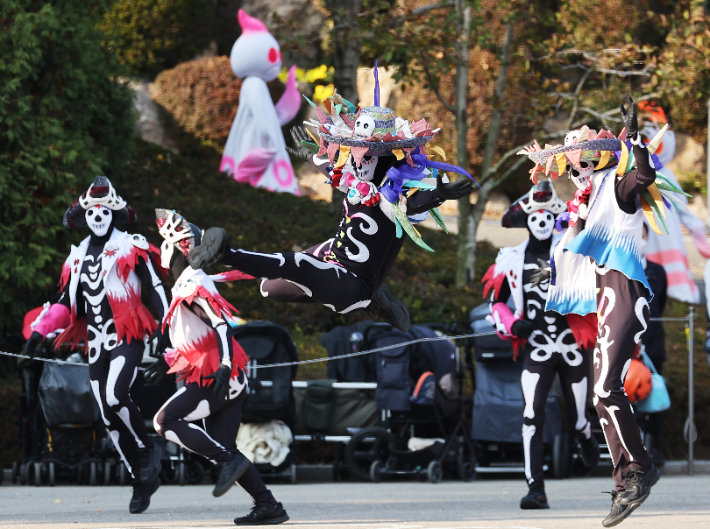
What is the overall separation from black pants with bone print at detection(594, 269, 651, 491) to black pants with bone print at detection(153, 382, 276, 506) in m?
2.00

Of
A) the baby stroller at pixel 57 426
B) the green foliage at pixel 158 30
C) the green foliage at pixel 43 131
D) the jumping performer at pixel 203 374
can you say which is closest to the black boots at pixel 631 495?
the jumping performer at pixel 203 374

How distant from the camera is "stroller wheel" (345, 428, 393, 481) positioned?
9.15m

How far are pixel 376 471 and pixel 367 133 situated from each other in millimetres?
4196

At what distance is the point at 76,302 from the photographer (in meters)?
7.67

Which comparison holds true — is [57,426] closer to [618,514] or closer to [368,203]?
[368,203]

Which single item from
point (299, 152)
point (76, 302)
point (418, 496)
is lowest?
point (418, 496)

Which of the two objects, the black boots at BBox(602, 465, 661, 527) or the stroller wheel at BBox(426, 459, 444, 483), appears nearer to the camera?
the black boots at BBox(602, 465, 661, 527)

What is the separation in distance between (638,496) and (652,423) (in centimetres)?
454

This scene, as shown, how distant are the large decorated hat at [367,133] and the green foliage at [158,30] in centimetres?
1744

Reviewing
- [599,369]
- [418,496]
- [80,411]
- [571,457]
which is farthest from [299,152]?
[571,457]

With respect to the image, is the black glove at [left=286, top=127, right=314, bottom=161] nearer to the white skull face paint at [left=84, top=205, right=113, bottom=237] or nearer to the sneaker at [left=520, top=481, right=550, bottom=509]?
the white skull face paint at [left=84, top=205, right=113, bottom=237]

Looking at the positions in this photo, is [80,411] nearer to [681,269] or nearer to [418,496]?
[418,496]

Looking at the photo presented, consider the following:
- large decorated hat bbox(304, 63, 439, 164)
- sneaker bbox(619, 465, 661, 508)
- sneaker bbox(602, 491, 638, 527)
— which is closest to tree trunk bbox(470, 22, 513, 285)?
large decorated hat bbox(304, 63, 439, 164)

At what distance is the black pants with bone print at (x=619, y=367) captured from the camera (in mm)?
5809
